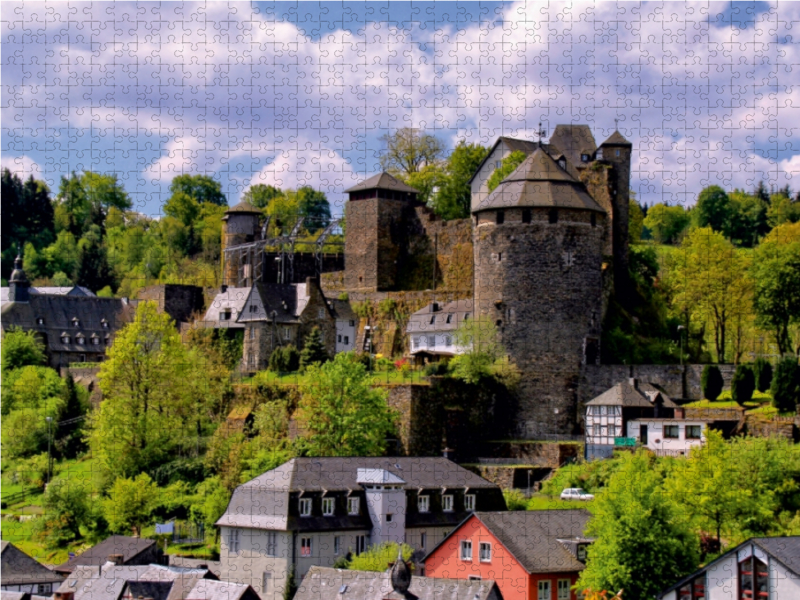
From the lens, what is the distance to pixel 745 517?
44375mm

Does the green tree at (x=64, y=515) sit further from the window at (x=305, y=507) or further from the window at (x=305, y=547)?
the window at (x=305, y=547)

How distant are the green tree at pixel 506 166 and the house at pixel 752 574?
96.2 feet

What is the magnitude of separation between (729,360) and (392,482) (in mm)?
21817

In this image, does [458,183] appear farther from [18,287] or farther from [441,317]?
[18,287]

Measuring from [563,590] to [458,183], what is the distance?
35.0 meters

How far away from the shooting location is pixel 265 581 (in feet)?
148

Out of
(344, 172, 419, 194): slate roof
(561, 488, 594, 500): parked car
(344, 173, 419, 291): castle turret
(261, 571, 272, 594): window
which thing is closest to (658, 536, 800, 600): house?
(561, 488, 594, 500): parked car

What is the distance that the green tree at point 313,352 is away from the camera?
60281 millimetres

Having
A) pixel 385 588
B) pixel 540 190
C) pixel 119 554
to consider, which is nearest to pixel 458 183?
pixel 540 190

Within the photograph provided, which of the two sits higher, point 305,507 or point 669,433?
point 669,433

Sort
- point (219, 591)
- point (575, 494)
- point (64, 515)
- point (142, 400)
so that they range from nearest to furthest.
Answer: point (219, 591) → point (575, 494) → point (64, 515) → point (142, 400)

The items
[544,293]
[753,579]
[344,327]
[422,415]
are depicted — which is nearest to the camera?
[753,579]

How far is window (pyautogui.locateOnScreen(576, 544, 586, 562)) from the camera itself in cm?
4244

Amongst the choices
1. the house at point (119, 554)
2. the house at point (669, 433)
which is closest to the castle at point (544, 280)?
the house at point (669, 433)
